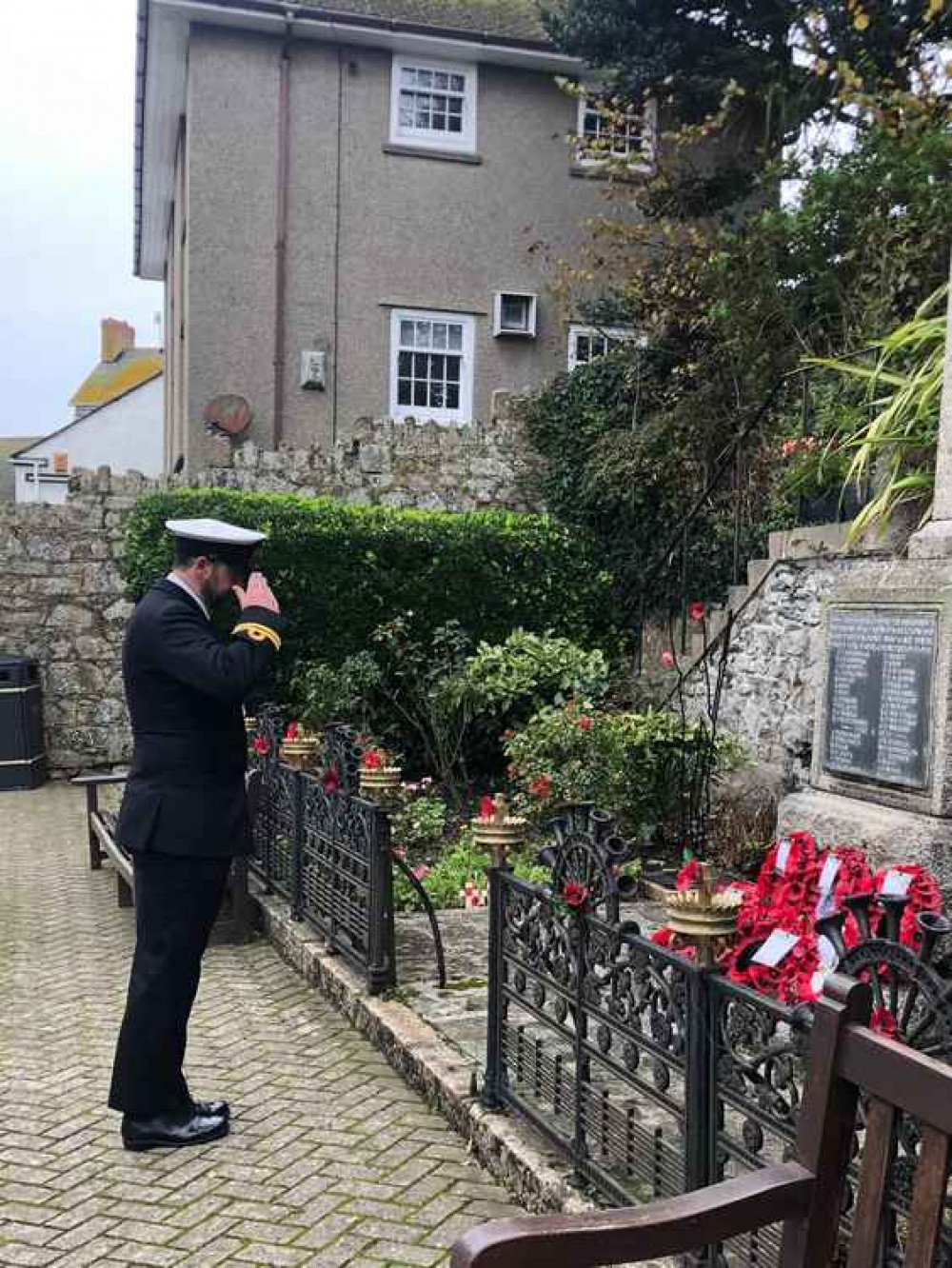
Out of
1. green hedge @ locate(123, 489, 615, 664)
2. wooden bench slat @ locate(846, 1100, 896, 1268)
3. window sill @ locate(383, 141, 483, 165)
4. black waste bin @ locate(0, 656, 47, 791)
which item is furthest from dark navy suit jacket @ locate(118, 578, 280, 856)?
window sill @ locate(383, 141, 483, 165)

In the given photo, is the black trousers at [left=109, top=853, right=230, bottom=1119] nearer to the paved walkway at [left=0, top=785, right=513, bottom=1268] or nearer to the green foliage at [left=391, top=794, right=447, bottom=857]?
the paved walkway at [left=0, top=785, right=513, bottom=1268]

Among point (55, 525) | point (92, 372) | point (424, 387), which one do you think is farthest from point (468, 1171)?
point (92, 372)

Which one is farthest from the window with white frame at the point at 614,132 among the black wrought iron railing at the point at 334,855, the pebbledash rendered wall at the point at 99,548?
the black wrought iron railing at the point at 334,855

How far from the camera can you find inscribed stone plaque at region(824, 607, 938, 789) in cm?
411

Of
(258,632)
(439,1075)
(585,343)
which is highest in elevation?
(585,343)

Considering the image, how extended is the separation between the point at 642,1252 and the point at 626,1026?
4.23ft

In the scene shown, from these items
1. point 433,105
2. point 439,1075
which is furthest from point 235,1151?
point 433,105

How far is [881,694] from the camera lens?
14.3ft

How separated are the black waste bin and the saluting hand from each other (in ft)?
27.8

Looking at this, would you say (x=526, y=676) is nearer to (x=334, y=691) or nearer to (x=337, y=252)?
(x=334, y=691)

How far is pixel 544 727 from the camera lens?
25.9ft

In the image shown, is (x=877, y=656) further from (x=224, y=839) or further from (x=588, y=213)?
(x=588, y=213)

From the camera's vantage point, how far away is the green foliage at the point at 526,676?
31.4 ft

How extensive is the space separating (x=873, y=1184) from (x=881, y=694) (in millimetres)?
2828
